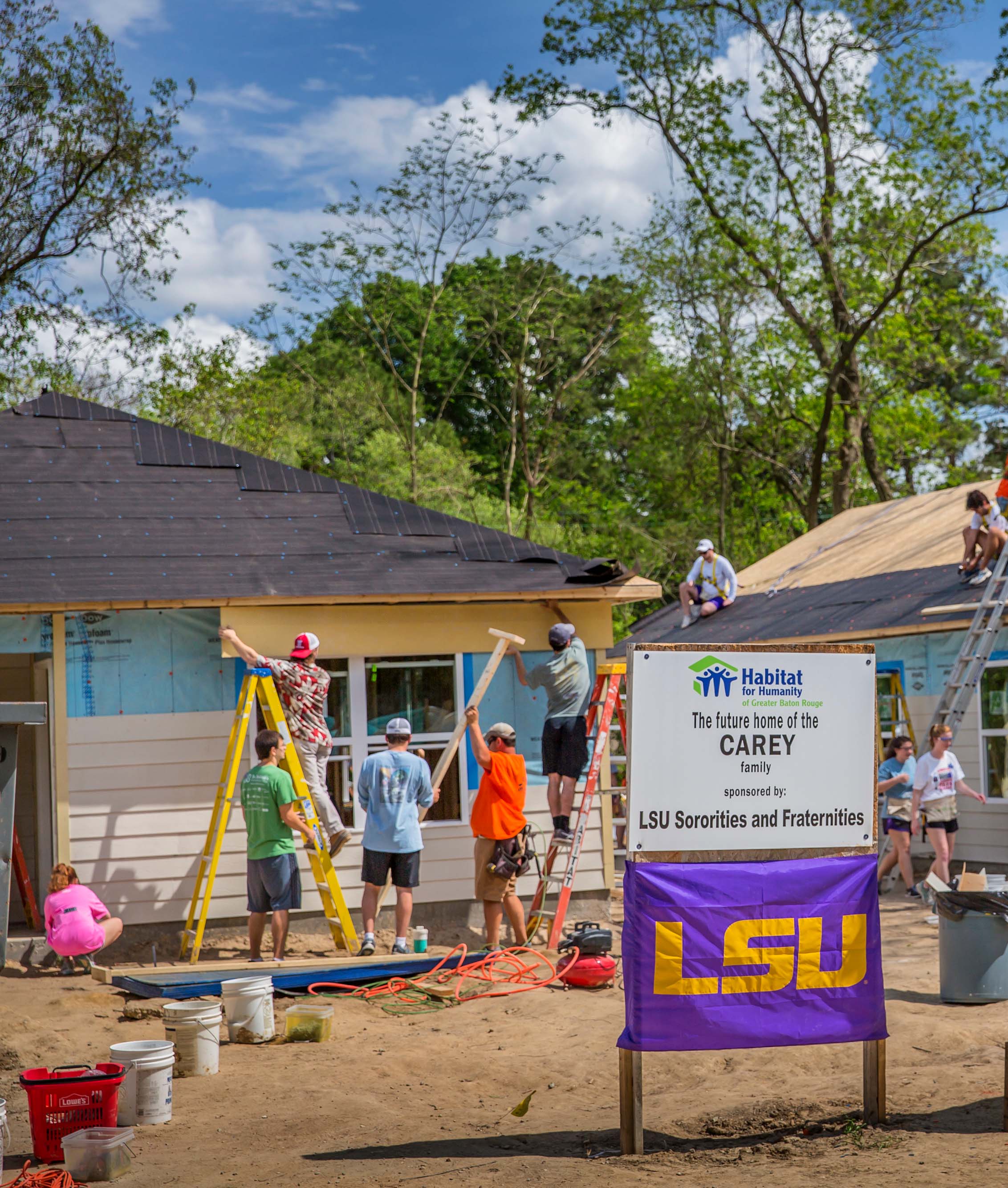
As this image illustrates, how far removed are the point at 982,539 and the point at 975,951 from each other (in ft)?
26.6

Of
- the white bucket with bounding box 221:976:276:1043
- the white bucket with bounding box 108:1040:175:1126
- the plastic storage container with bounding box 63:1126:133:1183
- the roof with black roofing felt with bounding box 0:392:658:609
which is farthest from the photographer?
the roof with black roofing felt with bounding box 0:392:658:609

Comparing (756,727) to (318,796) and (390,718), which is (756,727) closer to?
(318,796)

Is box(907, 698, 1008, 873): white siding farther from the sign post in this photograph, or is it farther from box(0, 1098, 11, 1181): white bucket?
box(0, 1098, 11, 1181): white bucket

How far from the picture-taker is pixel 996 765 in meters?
14.5

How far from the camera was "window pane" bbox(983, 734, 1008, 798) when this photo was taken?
47.1 feet

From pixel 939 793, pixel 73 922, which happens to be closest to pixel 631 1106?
pixel 73 922

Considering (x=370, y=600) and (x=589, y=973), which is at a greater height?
(x=370, y=600)

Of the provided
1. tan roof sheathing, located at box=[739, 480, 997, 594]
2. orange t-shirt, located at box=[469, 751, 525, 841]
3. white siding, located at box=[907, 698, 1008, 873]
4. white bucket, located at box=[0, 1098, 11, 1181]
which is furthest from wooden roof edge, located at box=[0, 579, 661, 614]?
tan roof sheathing, located at box=[739, 480, 997, 594]

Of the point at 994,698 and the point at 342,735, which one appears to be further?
the point at 994,698

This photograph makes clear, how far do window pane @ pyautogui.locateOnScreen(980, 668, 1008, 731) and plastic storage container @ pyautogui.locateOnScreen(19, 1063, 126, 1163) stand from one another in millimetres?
11527

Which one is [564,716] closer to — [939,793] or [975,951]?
[975,951]

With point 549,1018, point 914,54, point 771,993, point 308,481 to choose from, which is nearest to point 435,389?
point 914,54

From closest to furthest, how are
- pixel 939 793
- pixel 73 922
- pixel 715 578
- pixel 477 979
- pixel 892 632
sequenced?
pixel 477 979, pixel 73 922, pixel 939 793, pixel 892 632, pixel 715 578

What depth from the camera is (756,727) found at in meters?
5.48
